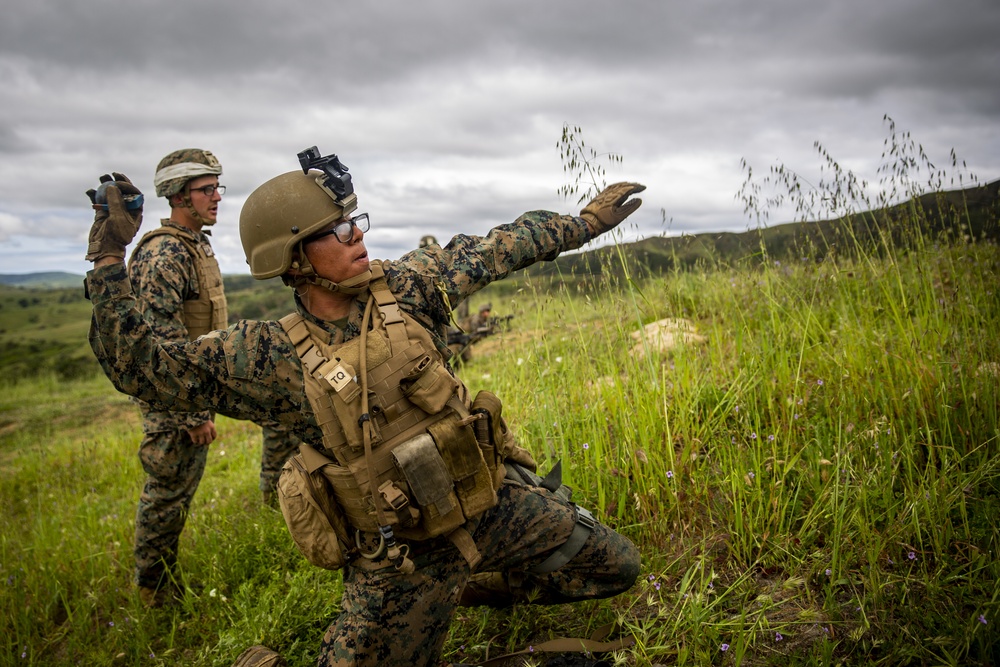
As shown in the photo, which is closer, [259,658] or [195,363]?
Answer: [195,363]

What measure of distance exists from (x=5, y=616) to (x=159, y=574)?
81cm

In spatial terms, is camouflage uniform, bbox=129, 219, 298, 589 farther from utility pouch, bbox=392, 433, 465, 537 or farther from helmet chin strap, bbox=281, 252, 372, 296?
utility pouch, bbox=392, 433, 465, 537

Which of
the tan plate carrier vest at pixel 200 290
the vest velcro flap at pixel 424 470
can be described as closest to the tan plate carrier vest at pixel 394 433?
the vest velcro flap at pixel 424 470

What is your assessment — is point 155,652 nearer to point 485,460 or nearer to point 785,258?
point 485,460

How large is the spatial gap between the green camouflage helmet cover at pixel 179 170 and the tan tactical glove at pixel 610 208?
2717mm

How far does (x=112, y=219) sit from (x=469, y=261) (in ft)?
4.52

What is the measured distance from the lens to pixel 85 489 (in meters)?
6.09

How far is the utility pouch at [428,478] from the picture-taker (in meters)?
2.12

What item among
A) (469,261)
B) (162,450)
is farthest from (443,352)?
(162,450)

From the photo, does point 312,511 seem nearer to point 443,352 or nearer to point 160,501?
point 443,352

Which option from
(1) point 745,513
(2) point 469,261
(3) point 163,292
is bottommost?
(1) point 745,513

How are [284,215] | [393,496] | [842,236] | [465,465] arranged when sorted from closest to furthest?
[393,496] → [465,465] → [284,215] → [842,236]

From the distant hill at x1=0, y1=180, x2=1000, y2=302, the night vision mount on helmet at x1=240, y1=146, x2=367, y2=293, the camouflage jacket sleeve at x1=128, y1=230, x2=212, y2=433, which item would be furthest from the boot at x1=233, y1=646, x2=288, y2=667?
the distant hill at x1=0, y1=180, x2=1000, y2=302

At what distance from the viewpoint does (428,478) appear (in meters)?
2.14
